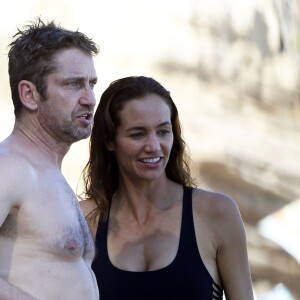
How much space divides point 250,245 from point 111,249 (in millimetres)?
1796

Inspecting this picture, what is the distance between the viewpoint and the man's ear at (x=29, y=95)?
8.92 ft

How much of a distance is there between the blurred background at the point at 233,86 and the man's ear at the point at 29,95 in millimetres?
1915

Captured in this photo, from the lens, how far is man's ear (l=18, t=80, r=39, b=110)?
2.72 meters

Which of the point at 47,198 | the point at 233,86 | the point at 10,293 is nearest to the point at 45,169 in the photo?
the point at 47,198

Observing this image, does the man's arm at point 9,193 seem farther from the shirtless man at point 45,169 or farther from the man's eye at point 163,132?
the man's eye at point 163,132

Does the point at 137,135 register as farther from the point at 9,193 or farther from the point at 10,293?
the point at 10,293

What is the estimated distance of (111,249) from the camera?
3.37m

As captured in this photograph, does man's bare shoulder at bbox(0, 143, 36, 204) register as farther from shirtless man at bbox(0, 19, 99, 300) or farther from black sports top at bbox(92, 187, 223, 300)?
black sports top at bbox(92, 187, 223, 300)

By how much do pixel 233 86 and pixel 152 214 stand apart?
169cm

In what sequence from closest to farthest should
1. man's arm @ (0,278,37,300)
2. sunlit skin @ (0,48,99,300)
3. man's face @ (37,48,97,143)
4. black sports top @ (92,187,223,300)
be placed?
man's arm @ (0,278,37,300), sunlit skin @ (0,48,99,300), man's face @ (37,48,97,143), black sports top @ (92,187,223,300)

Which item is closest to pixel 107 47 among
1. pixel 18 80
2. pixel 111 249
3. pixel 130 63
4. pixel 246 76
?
pixel 130 63

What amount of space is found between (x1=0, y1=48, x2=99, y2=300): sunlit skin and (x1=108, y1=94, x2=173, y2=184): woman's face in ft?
1.88

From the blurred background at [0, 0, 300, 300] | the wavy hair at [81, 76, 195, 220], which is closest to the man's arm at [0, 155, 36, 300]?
the wavy hair at [81, 76, 195, 220]

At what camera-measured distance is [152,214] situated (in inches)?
137
